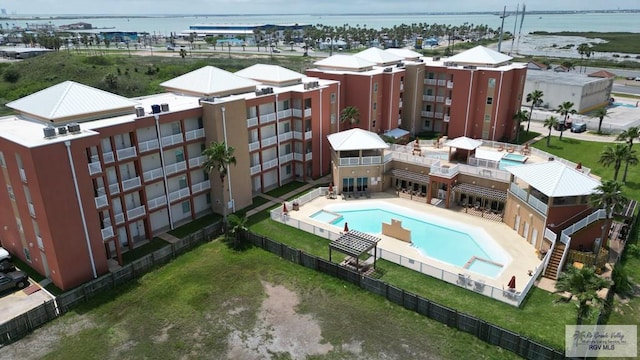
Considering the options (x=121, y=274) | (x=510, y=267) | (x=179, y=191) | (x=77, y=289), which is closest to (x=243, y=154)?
(x=179, y=191)

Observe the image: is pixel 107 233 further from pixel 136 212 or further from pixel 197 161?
pixel 197 161

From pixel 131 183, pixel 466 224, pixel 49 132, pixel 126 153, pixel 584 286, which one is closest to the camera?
pixel 584 286

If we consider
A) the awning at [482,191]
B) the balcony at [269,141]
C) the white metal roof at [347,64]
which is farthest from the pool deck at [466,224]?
the white metal roof at [347,64]

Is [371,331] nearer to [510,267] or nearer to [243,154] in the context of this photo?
[510,267]

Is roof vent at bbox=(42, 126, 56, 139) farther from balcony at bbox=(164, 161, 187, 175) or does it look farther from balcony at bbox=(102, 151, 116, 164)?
balcony at bbox=(164, 161, 187, 175)

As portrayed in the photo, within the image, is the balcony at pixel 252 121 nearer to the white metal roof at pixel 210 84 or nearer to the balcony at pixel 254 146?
the balcony at pixel 254 146

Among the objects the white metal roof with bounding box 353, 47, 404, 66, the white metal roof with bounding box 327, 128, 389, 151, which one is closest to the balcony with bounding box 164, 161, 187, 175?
the white metal roof with bounding box 327, 128, 389, 151

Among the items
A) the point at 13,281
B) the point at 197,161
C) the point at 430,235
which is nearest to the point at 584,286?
the point at 430,235
